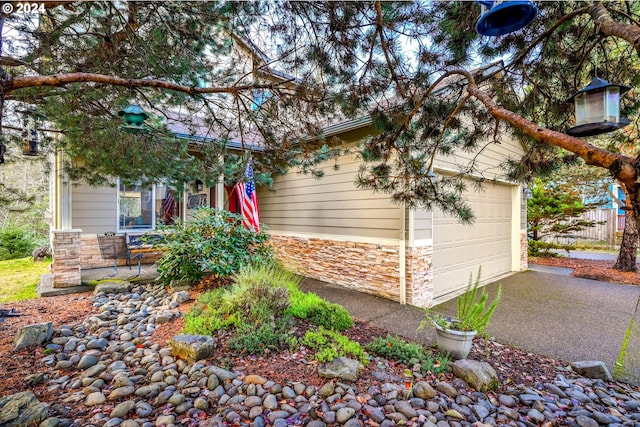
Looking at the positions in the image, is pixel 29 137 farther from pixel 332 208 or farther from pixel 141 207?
pixel 332 208

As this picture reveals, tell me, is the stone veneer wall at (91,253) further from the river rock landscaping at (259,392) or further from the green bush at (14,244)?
the green bush at (14,244)

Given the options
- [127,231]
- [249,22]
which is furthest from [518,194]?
[127,231]

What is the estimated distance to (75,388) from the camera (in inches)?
91.8

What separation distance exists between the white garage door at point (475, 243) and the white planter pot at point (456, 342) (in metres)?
2.52

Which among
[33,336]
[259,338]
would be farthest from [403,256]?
[33,336]

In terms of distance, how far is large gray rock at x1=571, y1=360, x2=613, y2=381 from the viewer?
2.76 meters

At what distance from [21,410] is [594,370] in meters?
4.64

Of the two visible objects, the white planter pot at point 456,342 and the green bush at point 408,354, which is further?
the white planter pot at point 456,342

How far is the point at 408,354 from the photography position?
2.86m

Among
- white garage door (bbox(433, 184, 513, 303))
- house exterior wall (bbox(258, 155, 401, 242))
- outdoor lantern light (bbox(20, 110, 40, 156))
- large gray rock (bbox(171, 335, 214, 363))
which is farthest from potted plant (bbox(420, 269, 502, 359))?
outdoor lantern light (bbox(20, 110, 40, 156))

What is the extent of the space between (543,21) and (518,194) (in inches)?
245

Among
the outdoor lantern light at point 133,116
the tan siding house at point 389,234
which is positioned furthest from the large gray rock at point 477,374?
the outdoor lantern light at point 133,116

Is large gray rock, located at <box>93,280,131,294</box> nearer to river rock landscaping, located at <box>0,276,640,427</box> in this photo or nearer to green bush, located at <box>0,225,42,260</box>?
river rock landscaping, located at <box>0,276,640,427</box>

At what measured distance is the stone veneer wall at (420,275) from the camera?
4738 millimetres
